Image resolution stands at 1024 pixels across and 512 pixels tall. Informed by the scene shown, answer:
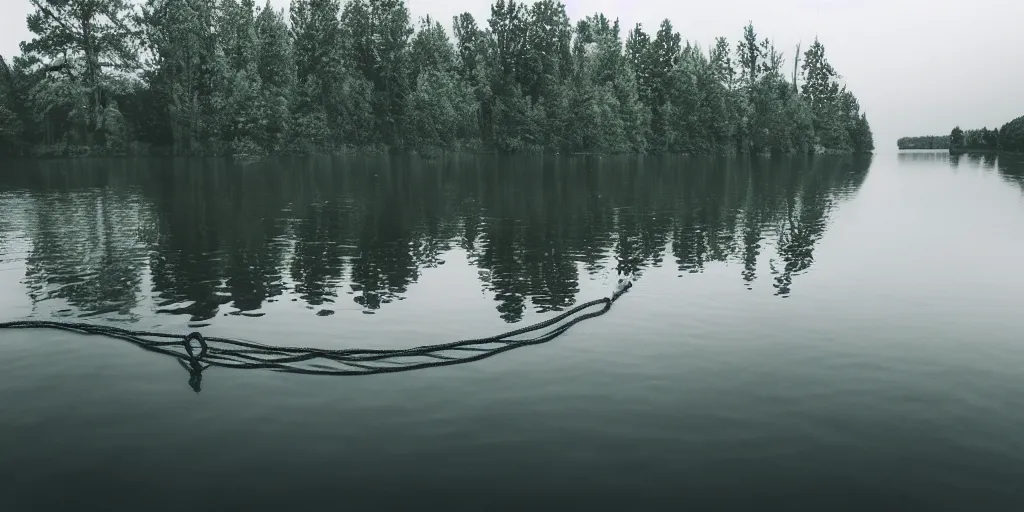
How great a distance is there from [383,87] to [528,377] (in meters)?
138

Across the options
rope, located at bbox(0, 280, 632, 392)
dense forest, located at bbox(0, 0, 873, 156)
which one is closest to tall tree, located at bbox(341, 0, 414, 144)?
dense forest, located at bbox(0, 0, 873, 156)

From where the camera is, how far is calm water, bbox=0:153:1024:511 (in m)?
11.1

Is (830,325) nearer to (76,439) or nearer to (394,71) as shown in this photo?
(76,439)

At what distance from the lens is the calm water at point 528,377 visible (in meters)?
11.1

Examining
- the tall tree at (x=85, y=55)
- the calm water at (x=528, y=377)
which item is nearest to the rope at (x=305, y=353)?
the calm water at (x=528, y=377)

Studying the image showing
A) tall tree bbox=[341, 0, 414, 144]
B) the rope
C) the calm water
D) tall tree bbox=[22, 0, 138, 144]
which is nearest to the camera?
the calm water

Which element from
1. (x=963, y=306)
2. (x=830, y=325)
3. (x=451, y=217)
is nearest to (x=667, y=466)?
(x=830, y=325)

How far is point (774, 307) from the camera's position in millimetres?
22062

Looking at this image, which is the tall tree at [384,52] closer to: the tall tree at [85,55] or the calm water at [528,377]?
the tall tree at [85,55]

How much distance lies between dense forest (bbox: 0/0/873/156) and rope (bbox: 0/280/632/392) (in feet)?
359

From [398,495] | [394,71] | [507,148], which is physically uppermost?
[394,71]

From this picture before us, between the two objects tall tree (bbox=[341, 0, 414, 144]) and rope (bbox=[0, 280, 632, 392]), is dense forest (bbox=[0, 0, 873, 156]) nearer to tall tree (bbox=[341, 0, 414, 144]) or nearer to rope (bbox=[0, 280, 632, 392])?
tall tree (bbox=[341, 0, 414, 144])

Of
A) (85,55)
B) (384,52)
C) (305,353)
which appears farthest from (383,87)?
(305,353)

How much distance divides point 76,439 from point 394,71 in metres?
138
